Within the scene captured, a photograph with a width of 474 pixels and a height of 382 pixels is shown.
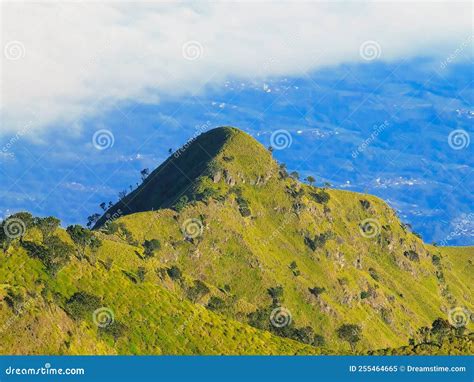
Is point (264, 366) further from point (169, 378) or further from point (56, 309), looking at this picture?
point (56, 309)

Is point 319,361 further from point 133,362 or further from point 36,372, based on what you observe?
point 36,372

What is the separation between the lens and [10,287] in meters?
194

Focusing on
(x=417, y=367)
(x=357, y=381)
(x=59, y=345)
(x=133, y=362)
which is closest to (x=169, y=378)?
(x=133, y=362)

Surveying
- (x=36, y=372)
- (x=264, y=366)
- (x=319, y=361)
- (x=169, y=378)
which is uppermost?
(x=319, y=361)

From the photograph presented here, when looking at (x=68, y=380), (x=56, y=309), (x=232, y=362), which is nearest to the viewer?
(x=68, y=380)

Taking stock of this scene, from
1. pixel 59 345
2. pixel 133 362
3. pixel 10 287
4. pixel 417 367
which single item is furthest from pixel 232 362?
pixel 10 287

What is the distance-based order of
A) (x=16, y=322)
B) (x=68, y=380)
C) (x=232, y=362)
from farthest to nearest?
(x=16, y=322) → (x=232, y=362) → (x=68, y=380)

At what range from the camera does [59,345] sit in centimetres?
18788

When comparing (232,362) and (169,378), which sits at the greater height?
(232,362)

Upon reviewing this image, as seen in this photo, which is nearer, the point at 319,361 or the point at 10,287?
the point at 319,361

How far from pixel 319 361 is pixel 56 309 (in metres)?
66.7

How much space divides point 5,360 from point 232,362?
38828 mm

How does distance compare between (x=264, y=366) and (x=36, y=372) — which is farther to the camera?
(x=264, y=366)

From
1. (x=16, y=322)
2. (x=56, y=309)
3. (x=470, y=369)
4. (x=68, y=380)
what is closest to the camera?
(x=68, y=380)
